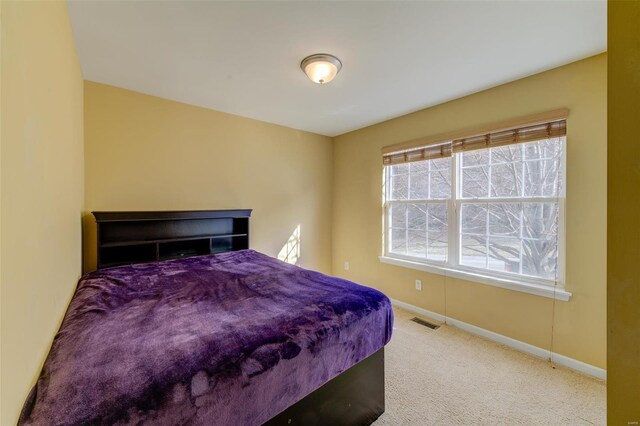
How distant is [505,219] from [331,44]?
7.28 ft

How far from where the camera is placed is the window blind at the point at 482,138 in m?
2.19

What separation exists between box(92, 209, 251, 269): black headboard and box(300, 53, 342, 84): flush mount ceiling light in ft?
5.87

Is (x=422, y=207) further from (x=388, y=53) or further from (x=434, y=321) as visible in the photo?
(x=388, y=53)

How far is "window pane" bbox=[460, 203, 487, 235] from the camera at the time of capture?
8.78 ft

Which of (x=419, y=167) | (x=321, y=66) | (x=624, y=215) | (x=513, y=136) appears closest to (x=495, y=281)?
(x=513, y=136)

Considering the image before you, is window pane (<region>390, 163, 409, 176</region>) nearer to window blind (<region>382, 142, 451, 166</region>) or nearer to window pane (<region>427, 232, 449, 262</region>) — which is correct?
window blind (<region>382, 142, 451, 166</region>)

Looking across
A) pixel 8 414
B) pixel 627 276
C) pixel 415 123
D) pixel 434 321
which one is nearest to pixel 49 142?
pixel 8 414

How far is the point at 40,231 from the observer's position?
3.40 ft

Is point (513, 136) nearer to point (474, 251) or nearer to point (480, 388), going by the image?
point (474, 251)

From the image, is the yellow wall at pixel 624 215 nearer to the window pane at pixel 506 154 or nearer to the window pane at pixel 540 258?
the window pane at pixel 540 258

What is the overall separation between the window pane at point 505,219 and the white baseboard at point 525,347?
98cm

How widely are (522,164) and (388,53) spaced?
1.62 m

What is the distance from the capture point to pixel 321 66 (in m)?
2.05

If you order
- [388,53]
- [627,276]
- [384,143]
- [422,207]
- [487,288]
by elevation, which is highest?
[388,53]
